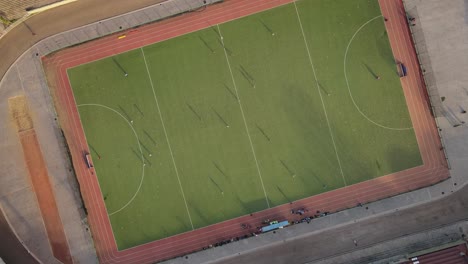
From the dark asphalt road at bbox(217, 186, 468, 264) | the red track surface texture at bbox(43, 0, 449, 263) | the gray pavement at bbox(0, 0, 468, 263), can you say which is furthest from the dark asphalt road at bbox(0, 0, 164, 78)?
the dark asphalt road at bbox(217, 186, 468, 264)

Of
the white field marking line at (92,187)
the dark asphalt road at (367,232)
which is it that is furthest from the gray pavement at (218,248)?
the white field marking line at (92,187)

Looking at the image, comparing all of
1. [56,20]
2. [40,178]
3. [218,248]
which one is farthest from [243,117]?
[40,178]

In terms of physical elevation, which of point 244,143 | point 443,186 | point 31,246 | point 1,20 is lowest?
point 443,186

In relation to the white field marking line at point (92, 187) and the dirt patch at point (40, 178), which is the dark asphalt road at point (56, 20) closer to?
the dirt patch at point (40, 178)

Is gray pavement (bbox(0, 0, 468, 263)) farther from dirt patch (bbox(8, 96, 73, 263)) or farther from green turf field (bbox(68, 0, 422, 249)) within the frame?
green turf field (bbox(68, 0, 422, 249))

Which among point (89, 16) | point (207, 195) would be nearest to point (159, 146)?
point (207, 195)

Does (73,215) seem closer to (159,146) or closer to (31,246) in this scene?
(31,246)

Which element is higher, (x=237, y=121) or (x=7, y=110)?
(x=7, y=110)
